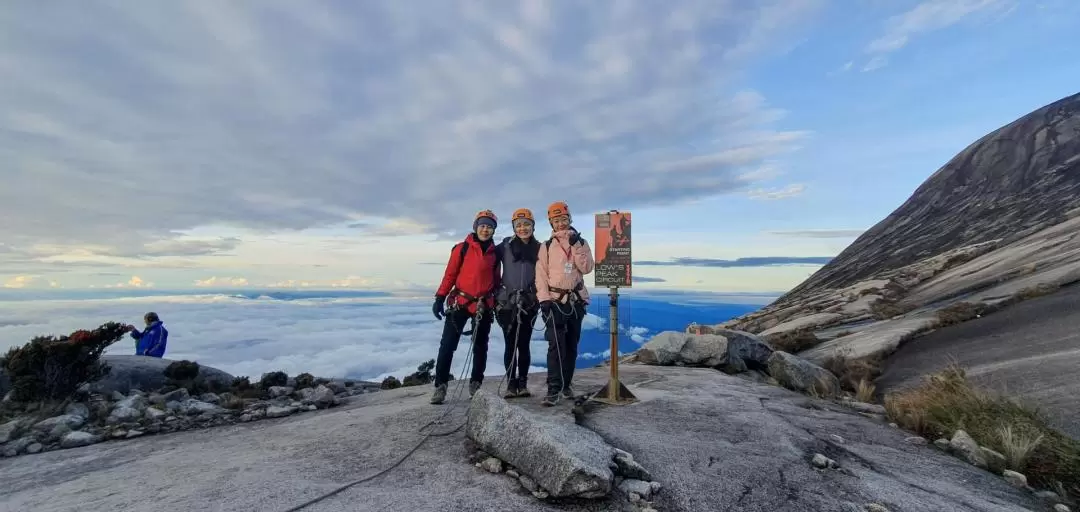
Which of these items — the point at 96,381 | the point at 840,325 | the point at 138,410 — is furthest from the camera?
the point at 840,325

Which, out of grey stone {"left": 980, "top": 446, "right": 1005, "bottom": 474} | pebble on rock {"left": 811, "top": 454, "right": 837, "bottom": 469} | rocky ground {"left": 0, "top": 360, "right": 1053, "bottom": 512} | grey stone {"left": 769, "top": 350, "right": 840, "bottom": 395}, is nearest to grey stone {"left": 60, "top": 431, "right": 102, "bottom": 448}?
rocky ground {"left": 0, "top": 360, "right": 1053, "bottom": 512}

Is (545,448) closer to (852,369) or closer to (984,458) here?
(984,458)

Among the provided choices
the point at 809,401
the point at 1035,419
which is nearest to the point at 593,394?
the point at 809,401

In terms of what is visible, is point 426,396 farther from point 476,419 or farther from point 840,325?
point 840,325

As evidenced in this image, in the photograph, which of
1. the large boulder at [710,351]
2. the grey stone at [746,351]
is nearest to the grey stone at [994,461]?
the large boulder at [710,351]

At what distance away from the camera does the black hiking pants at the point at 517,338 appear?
699 centimetres

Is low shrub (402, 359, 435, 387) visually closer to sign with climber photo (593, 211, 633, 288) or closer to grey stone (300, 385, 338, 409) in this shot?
grey stone (300, 385, 338, 409)

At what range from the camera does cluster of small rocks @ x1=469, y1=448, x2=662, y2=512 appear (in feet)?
13.0

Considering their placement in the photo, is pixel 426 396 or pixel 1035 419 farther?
pixel 426 396

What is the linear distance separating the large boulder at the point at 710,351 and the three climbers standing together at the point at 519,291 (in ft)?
20.5

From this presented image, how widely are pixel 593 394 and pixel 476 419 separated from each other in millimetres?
3300

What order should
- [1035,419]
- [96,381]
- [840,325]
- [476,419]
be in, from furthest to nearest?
1. [840,325]
2. [96,381]
3. [1035,419]
4. [476,419]

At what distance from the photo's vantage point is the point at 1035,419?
19.2ft

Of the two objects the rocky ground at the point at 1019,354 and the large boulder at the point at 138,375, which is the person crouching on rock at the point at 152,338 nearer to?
the large boulder at the point at 138,375
